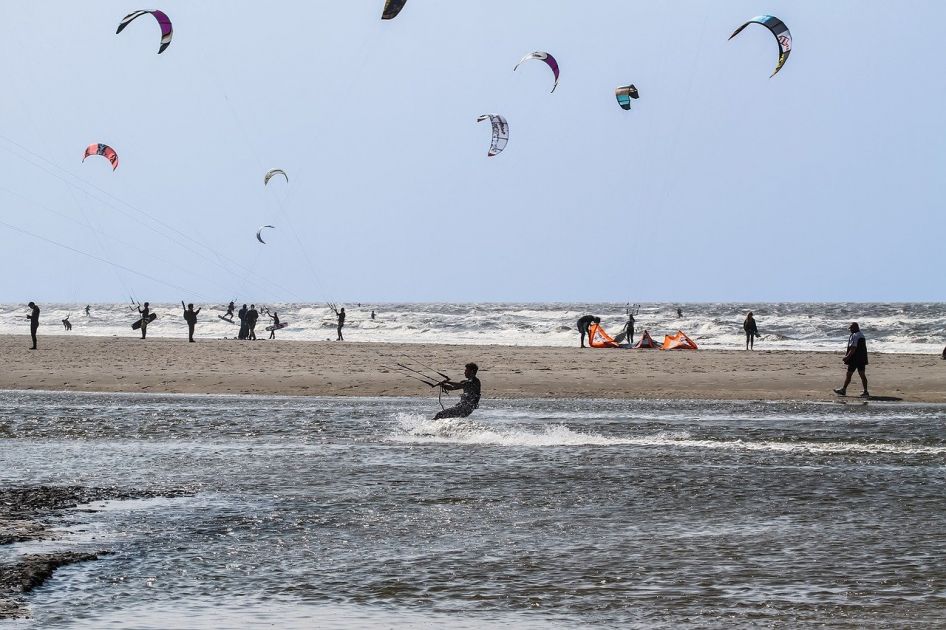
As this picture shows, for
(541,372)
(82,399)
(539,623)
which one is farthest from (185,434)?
(541,372)

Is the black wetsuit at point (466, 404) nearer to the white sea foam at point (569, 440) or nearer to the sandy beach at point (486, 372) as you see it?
the white sea foam at point (569, 440)

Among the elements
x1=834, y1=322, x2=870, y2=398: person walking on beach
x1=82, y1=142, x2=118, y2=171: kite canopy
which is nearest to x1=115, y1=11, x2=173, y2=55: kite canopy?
x1=82, y1=142, x2=118, y2=171: kite canopy

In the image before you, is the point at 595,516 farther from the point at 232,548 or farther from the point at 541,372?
the point at 541,372

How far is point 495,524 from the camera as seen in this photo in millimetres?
9805

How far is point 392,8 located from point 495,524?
16.4 metres

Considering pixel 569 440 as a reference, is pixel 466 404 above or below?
above

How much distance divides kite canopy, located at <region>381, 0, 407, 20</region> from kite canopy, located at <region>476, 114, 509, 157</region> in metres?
10.8

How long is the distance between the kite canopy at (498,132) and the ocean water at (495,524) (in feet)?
57.4

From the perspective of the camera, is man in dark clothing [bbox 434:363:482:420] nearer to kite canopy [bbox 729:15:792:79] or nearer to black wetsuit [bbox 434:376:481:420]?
black wetsuit [bbox 434:376:481:420]

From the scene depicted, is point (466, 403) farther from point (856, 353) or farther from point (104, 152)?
point (104, 152)

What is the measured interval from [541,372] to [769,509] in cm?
1825

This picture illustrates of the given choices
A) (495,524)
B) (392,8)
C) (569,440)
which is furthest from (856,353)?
(495,524)

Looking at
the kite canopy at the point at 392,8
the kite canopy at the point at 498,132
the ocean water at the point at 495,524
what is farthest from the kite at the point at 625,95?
the ocean water at the point at 495,524

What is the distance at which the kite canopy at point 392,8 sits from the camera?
924 inches
